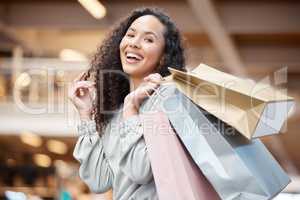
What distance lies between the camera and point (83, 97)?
165cm

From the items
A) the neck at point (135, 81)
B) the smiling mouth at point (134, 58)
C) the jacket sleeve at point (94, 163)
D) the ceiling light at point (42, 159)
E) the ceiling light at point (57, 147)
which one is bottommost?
the ceiling light at point (42, 159)

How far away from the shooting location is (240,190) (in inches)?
53.8

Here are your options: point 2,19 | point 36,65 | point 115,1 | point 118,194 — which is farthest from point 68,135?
point 118,194

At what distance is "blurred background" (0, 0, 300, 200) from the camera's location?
24.9ft

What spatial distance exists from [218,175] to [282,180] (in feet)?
0.66

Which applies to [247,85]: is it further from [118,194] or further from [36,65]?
[36,65]

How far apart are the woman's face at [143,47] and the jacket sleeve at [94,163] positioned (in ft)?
0.59

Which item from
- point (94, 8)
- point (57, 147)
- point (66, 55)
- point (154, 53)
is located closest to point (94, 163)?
point (154, 53)

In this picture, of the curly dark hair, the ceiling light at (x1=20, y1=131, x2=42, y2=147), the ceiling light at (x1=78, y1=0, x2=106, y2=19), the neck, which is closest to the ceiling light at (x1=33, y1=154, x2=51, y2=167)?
the ceiling light at (x1=20, y1=131, x2=42, y2=147)

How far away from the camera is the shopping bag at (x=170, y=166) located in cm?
139

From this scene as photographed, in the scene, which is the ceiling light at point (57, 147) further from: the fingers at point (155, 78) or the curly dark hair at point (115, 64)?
the fingers at point (155, 78)

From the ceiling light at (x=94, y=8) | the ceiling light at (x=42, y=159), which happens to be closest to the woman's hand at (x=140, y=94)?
the ceiling light at (x=94, y=8)

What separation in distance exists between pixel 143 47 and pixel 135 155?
0.28 meters

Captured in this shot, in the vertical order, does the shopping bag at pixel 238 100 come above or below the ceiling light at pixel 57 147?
above
